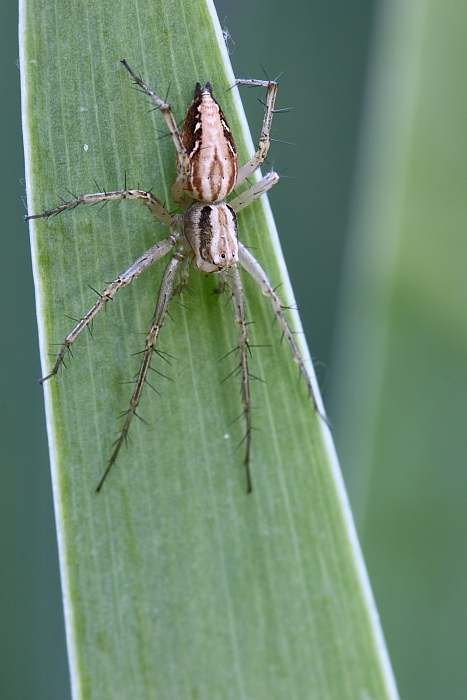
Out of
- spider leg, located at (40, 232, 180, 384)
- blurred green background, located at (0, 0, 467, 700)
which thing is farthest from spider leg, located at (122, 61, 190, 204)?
blurred green background, located at (0, 0, 467, 700)

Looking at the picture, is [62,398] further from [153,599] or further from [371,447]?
[371,447]

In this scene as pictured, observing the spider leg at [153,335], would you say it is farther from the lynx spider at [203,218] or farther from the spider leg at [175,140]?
the spider leg at [175,140]

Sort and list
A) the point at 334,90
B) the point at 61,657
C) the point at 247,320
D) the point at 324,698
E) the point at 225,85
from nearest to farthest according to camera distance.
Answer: the point at 324,698, the point at 225,85, the point at 247,320, the point at 61,657, the point at 334,90

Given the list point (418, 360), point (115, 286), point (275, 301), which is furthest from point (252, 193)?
point (418, 360)

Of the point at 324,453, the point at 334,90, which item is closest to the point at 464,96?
the point at 334,90

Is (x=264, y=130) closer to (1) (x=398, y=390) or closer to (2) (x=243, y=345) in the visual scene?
(2) (x=243, y=345)

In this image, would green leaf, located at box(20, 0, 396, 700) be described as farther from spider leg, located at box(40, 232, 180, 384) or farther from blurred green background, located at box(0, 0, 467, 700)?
blurred green background, located at box(0, 0, 467, 700)

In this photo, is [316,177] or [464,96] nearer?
[464,96]
